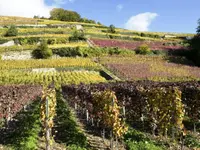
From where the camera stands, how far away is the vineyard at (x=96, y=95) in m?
16.4

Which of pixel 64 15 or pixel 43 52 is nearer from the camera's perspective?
pixel 43 52

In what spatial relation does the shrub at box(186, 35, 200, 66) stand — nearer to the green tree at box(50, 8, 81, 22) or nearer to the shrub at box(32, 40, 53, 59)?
the shrub at box(32, 40, 53, 59)

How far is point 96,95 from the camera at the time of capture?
1864 cm

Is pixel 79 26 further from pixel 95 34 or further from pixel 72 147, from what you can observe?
pixel 72 147

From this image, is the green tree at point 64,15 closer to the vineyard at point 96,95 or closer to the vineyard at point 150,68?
the vineyard at point 96,95

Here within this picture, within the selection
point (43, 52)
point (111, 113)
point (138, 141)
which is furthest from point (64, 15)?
point (111, 113)

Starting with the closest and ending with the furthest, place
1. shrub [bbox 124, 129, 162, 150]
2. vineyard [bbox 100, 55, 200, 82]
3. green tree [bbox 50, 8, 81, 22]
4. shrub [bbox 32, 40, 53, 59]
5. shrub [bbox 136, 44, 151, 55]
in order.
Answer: shrub [bbox 124, 129, 162, 150]
vineyard [bbox 100, 55, 200, 82]
shrub [bbox 32, 40, 53, 59]
shrub [bbox 136, 44, 151, 55]
green tree [bbox 50, 8, 81, 22]

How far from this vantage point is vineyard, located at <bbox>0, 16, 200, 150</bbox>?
16.4 metres

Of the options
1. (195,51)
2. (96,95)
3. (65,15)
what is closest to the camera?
(96,95)

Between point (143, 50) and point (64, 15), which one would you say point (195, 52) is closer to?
point (143, 50)

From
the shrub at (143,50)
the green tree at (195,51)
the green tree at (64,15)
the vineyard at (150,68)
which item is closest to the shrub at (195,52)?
the green tree at (195,51)

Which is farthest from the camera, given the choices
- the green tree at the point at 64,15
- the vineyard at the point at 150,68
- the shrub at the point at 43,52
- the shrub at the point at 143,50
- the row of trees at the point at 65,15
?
the green tree at the point at 64,15

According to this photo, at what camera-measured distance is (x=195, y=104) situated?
2047cm

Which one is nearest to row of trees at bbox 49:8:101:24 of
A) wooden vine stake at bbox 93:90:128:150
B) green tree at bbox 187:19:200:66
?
green tree at bbox 187:19:200:66
